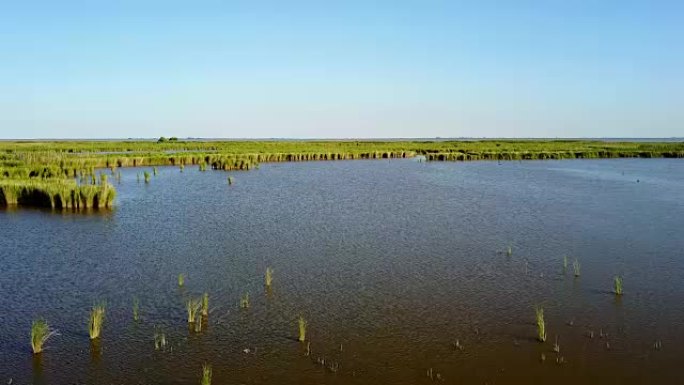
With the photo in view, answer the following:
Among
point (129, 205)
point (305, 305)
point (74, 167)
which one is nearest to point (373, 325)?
point (305, 305)

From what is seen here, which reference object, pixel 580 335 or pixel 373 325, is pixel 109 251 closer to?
pixel 373 325

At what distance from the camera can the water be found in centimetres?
873

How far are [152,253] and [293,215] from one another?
802 cm

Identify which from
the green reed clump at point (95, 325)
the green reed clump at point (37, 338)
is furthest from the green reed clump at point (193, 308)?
the green reed clump at point (37, 338)

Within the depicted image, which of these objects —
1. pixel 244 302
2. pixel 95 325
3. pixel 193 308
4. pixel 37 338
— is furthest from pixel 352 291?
pixel 37 338

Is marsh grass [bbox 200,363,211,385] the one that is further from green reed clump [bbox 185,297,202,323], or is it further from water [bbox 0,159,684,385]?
green reed clump [bbox 185,297,202,323]

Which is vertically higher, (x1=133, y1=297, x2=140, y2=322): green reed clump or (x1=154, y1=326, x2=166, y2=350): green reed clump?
(x1=133, y1=297, x2=140, y2=322): green reed clump

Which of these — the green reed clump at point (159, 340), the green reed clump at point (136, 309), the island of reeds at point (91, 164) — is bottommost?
the green reed clump at point (159, 340)

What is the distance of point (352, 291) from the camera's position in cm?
1260

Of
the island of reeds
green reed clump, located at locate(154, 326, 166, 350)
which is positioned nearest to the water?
green reed clump, located at locate(154, 326, 166, 350)

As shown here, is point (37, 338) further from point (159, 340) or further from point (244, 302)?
point (244, 302)

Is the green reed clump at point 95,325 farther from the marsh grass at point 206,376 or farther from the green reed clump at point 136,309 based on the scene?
the marsh grass at point 206,376

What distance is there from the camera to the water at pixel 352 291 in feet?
28.7

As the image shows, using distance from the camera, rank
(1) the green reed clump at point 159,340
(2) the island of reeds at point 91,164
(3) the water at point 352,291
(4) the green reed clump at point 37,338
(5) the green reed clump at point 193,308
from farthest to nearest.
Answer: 1. (2) the island of reeds at point 91,164
2. (5) the green reed clump at point 193,308
3. (1) the green reed clump at point 159,340
4. (4) the green reed clump at point 37,338
5. (3) the water at point 352,291
